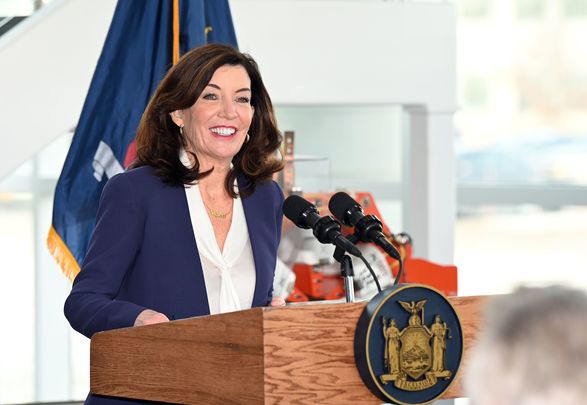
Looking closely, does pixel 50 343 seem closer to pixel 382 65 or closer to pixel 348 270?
pixel 382 65

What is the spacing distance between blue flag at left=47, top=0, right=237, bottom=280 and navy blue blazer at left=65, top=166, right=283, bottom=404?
1711mm

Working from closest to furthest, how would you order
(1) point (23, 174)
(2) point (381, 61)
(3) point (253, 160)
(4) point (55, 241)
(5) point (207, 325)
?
(5) point (207, 325) < (3) point (253, 160) < (4) point (55, 241) < (2) point (381, 61) < (1) point (23, 174)

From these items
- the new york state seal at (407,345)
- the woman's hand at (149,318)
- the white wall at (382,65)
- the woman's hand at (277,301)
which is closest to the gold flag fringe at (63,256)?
the white wall at (382,65)

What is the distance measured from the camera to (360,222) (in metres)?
2.12

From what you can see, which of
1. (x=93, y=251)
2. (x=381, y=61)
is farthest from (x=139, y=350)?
(x=381, y=61)

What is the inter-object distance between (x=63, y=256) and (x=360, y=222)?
91.3 inches

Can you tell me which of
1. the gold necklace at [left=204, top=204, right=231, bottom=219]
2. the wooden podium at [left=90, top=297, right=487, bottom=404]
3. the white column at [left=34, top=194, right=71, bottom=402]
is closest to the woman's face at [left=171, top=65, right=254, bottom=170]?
the gold necklace at [left=204, top=204, right=231, bottom=219]

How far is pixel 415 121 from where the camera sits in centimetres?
573

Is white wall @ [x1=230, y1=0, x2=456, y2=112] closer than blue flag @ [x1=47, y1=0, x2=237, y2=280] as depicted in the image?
No

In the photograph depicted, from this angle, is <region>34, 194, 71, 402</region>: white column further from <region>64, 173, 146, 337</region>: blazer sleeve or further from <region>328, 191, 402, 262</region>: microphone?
<region>328, 191, 402, 262</region>: microphone

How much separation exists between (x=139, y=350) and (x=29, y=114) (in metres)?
2.76

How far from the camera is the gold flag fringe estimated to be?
→ 166 inches

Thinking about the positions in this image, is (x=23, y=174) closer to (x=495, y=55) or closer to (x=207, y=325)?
(x=495, y=55)

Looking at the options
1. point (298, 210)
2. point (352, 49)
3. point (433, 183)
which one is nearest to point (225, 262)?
point (298, 210)
